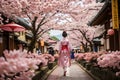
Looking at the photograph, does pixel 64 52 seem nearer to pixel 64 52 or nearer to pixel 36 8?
pixel 64 52

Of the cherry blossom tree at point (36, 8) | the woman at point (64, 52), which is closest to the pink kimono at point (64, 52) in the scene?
the woman at point (64, 52)

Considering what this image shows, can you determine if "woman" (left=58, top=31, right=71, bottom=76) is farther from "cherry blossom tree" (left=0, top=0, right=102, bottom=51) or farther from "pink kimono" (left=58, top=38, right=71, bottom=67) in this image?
"cherry blossom tree" (left=0, top=0, right=102, bottom=51)

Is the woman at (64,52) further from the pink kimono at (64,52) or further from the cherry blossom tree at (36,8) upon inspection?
the cherry blossom tree at (36,8)

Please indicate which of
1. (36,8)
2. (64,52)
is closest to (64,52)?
(64,52)

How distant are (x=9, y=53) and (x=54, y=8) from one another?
14.8 m

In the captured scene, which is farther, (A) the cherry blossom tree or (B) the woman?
(B) the woman

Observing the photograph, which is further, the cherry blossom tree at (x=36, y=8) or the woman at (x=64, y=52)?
the woman at (x=64, y=52)

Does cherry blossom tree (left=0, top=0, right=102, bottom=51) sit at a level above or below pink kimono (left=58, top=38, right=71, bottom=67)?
above

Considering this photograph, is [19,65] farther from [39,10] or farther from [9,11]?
[39,10]

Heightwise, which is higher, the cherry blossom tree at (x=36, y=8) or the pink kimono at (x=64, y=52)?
the cherry blossom tree at (x=36, y=8)

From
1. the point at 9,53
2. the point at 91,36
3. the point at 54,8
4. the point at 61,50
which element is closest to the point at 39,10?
the point at 54,8

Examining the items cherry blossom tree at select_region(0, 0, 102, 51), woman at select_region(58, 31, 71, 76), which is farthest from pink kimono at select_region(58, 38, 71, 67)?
cherry blossom tree at select_region(0, 0, 102, 51)

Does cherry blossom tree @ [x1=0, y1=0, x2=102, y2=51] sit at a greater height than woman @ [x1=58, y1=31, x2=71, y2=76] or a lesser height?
greater

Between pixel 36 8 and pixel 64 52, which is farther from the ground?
pixel 36 8
